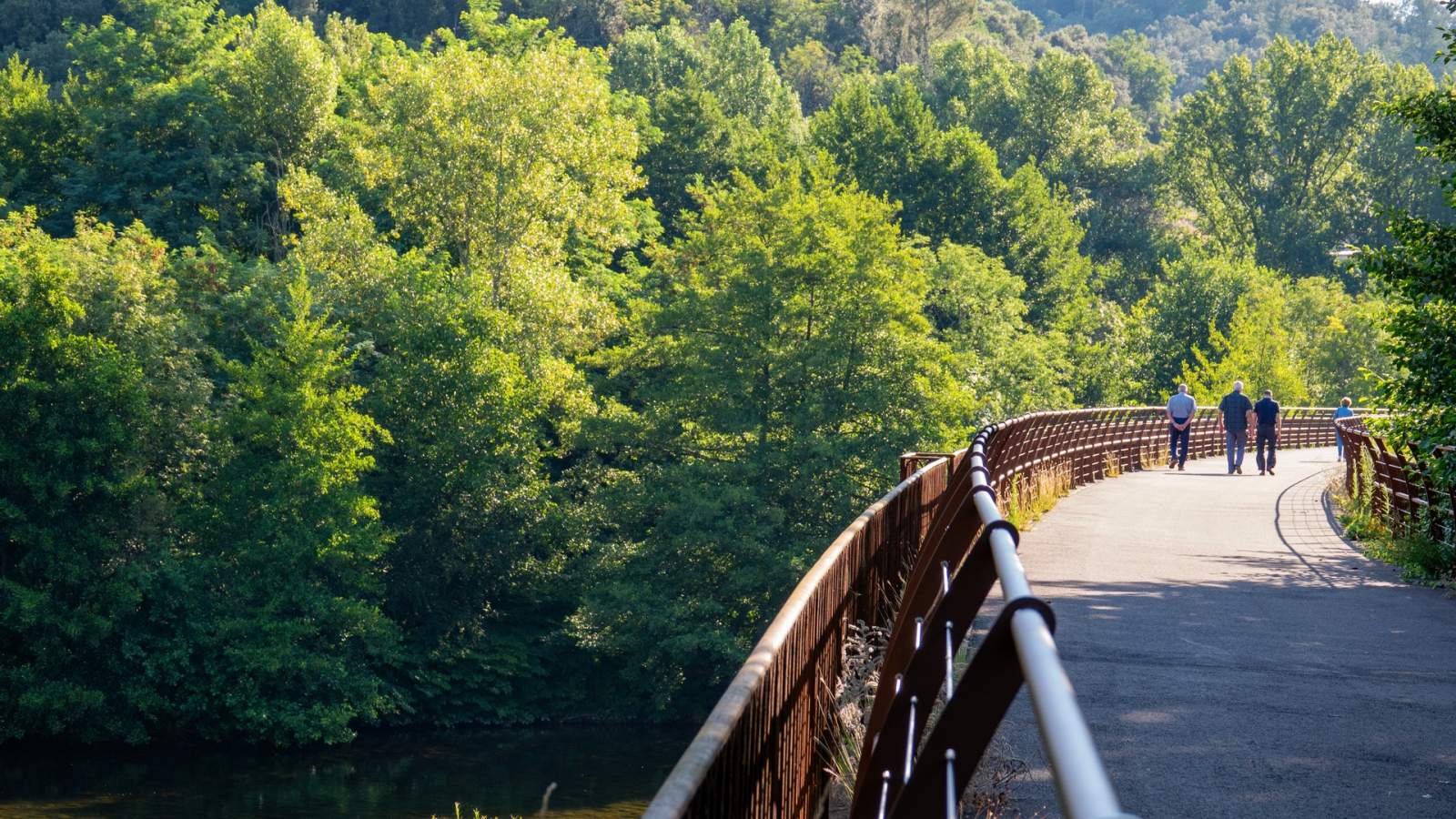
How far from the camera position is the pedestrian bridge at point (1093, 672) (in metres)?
2.38

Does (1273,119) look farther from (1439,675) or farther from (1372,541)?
(1439,675)

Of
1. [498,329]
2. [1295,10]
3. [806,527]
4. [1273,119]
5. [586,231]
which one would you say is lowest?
[806,527]

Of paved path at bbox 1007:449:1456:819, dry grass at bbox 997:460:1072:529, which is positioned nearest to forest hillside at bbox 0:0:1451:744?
dry grass at bbox 997:460:1072:529

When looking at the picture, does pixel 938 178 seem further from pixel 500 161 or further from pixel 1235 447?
pixel 1235 447

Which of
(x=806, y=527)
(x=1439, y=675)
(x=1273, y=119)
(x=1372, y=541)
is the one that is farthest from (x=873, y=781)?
(x=1273, y=119)

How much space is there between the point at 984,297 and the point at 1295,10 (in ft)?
440

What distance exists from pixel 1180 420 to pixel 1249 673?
70.8 ft

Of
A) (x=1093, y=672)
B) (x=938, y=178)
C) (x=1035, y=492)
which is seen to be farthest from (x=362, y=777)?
(x=938, y=178)

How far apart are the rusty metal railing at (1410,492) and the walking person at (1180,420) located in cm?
825

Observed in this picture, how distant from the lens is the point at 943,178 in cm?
5844

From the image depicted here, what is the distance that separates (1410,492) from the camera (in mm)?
15961

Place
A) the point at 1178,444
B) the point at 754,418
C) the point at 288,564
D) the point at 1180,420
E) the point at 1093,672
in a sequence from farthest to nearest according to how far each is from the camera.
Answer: the point at 754,418
the point at 288,564
the point at 1178,444
the point at 1180,420
the point at 1093,672

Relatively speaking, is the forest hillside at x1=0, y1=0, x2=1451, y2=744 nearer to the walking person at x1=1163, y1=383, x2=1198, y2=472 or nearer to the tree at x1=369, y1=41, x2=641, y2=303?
the tree at x1=369, y1=41, x2=641, y2=303

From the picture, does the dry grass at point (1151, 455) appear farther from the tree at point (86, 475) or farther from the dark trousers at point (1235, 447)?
the tree at point (86, 475)
